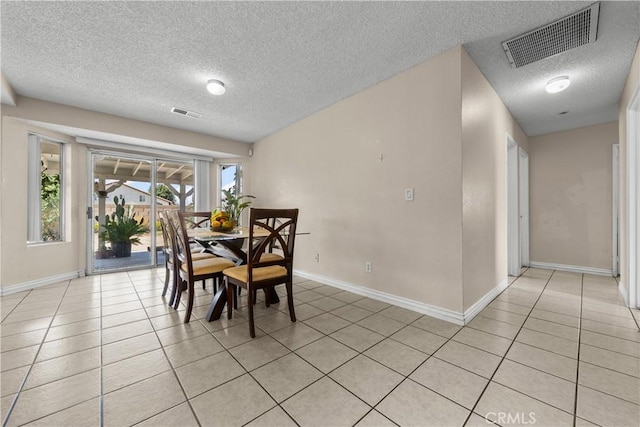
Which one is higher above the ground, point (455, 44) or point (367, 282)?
point (455, 44)

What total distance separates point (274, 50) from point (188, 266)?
2.12 meters

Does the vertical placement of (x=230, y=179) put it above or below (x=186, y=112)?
below

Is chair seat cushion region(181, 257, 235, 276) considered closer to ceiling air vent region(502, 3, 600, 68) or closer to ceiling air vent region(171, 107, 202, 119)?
ceiling air vent region(171, 107, 202, 119)

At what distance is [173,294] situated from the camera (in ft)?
8.93

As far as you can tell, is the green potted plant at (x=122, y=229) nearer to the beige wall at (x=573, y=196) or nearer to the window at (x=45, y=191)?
the window at (x=45, y=191)

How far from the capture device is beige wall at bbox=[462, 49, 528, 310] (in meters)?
2.35

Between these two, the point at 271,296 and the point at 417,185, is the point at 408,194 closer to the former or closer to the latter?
the point at 417,185

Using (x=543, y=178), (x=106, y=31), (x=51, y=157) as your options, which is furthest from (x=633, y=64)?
(x=51, y=157)

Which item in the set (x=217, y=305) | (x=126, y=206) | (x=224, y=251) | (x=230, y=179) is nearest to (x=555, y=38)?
(x=224, y=251)

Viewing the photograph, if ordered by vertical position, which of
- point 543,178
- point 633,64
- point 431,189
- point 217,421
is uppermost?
point 633,64

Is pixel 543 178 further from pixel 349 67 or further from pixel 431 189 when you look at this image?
pixel 349 67

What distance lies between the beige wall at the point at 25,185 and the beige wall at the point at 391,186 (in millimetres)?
2842

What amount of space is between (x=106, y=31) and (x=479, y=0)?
2.84 metres

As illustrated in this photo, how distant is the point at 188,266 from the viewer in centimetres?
232
